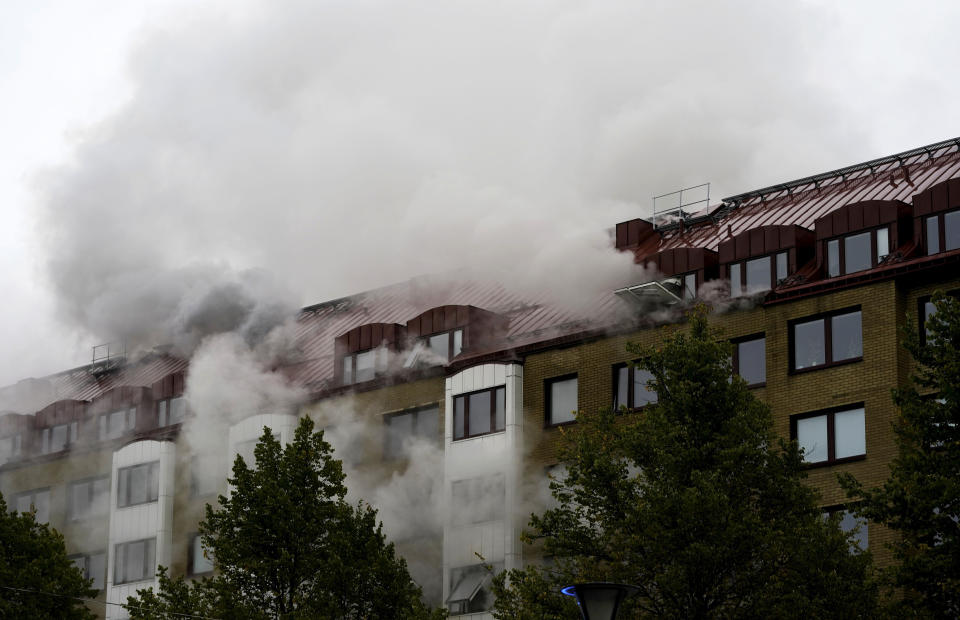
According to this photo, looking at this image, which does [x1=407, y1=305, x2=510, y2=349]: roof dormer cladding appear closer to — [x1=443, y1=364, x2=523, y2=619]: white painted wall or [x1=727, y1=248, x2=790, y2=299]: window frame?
[x1=443, y1=364, x2=523, y2=619]: white painted wall

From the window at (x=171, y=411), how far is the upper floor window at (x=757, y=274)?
23163 mm

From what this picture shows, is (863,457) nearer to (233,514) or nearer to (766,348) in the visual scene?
(766,348)

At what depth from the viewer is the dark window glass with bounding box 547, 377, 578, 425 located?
52.1 metres

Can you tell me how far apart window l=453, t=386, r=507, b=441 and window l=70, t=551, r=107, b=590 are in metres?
17.6

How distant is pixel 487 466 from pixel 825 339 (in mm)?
11640

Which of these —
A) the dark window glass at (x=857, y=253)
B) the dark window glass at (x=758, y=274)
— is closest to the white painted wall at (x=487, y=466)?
the dark window glass at (x=758, y=274)

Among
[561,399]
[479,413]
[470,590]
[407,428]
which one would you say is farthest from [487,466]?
[407,428]

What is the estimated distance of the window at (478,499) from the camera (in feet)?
170

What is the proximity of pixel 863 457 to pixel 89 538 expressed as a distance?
109 ft

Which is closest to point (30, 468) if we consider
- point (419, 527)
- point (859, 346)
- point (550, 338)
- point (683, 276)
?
point (419, 527)

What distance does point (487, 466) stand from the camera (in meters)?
52.6

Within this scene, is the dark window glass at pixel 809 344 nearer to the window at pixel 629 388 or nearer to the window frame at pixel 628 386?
the window at pixel 629 388

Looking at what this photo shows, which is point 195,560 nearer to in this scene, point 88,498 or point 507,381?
point 88,498

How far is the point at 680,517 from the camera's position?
3506 cm
